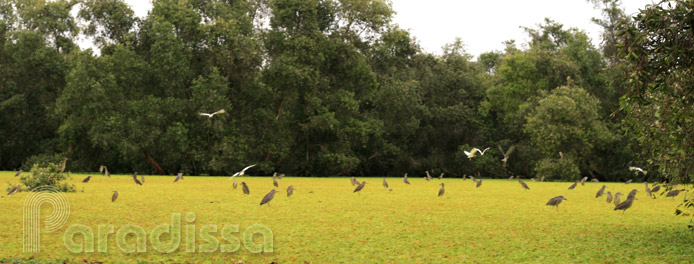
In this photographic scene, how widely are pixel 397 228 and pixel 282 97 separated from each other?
28.8 meters

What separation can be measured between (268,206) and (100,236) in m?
5.28

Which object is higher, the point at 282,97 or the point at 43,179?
the point at 282,97

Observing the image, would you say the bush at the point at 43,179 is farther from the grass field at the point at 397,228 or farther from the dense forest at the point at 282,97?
the dense forest at the point at 282,97

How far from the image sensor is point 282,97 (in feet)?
127

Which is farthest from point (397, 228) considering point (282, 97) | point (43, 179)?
point (282, 97)

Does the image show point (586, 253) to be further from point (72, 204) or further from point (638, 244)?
point (72, 204)

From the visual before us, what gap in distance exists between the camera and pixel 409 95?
41.2 meters

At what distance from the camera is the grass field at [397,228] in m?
8.11

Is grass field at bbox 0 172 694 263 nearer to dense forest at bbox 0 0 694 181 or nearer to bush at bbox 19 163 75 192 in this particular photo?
bush at bbox 19 163 75 192

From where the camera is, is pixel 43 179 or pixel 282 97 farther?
pixel 282 97

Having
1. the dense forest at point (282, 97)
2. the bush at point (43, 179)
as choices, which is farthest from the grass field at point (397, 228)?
the dense forest at point (282, 97)

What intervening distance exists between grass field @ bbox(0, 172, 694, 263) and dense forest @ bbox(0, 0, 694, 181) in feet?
63.3

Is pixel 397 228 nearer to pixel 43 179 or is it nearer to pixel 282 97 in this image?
pixel 43 179

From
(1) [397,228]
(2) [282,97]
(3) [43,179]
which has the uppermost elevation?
(2) [282,97]
